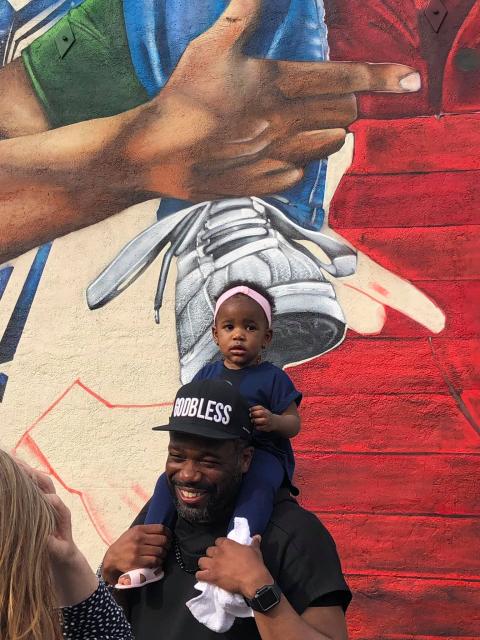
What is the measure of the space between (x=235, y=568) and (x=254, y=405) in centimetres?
78

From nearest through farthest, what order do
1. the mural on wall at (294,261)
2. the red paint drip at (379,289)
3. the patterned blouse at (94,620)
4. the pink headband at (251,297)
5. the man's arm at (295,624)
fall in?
the patterned blouse at (94,620)
the man's arm at (295,624)
the pink headband at (251,297)
the mural on wall at (294,261)
the red paint drip at (379,289)

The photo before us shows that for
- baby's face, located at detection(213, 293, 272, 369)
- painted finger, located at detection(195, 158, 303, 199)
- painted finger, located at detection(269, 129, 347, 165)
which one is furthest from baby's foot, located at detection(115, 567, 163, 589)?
painted finger, located at detection(269, 129, 347, 165)

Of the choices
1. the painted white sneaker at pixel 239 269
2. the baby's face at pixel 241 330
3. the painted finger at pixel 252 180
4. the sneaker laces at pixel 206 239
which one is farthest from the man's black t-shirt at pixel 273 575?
the painted finger at pixel 252 180

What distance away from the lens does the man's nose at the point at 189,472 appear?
2479 millimetres

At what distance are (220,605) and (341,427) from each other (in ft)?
8.09

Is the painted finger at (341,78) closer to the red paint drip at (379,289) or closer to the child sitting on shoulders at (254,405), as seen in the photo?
the red paint drip at (379,289)

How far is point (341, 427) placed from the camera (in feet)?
15.4

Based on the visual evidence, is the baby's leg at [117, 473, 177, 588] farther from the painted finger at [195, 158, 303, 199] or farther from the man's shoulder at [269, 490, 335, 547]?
the painted finger at [195, 158, 303, 199]

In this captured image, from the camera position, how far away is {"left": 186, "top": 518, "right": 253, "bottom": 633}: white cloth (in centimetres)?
232

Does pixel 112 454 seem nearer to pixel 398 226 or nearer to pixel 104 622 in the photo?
pixel 398 226

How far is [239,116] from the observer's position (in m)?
5.18

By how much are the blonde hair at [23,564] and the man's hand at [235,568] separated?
743 mm

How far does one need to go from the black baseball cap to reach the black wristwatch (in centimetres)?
45

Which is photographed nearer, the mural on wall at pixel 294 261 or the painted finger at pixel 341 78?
A: the mural on wall at pixel 294 261
